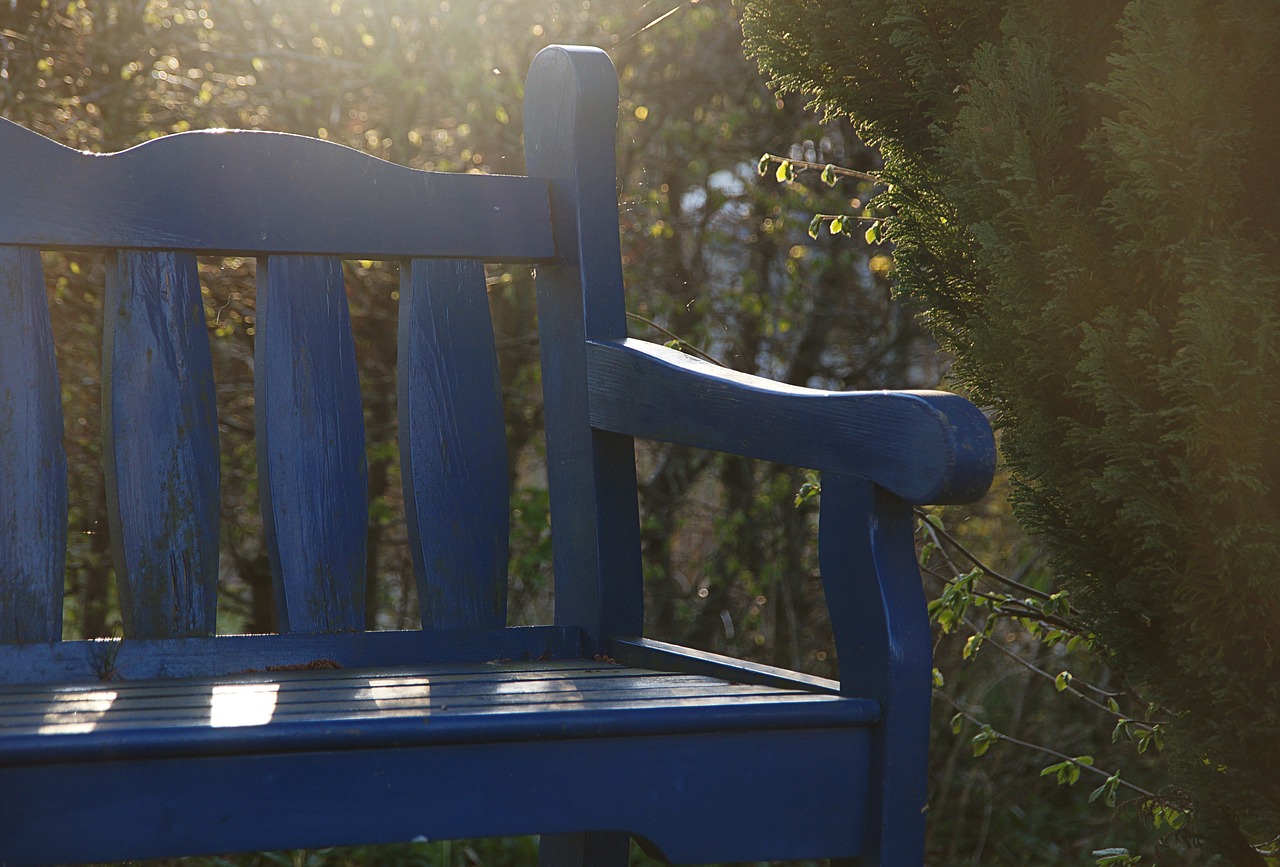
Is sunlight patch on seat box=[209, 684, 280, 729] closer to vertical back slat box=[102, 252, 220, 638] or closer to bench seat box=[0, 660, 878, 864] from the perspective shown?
bench seat box=[0, 660, 878, 864]

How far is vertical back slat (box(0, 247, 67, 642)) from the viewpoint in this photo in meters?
1.42

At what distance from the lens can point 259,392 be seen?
156cm

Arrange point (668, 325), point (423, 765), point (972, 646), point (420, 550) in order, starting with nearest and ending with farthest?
1. point (423, 765)
2. point (420, 550)
3. point (972, 646)
4. point (668, 325)

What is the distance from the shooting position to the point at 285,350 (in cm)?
157

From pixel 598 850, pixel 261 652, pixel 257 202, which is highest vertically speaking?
pixel 257 202

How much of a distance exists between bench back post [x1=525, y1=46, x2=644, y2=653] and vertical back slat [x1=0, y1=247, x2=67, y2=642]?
0.64 metres

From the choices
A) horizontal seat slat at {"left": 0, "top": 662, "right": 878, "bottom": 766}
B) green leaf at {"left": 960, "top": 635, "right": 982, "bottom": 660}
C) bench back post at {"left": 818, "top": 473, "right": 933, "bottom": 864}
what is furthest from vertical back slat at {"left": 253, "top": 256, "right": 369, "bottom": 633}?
green leaf at {"left": 960, "top": 635, "right": 982, "bottom": 660}

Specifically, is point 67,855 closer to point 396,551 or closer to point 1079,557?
point 1079,557

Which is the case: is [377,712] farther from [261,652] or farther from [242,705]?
[261,652]

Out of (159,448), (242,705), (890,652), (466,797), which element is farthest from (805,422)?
(159,448)

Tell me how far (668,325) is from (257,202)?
2071 millimetres

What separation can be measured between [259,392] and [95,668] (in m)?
0.39

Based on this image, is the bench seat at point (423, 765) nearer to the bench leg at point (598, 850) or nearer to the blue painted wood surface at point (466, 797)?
the blue painted wood surface at point (466, 797)

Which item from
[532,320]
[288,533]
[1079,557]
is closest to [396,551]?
[532,320]
